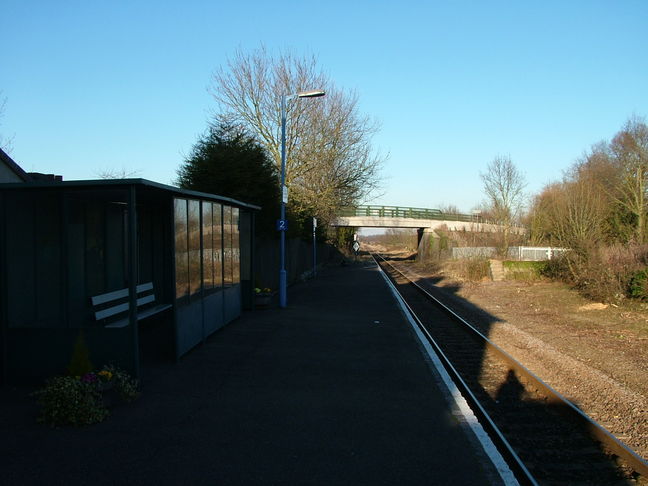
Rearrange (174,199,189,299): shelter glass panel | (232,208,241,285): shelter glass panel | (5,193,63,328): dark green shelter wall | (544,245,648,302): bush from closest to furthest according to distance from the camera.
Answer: (5,193,63,328): dark green shelter wall < (174,199,189,299): shelter glass panel < (232,208,241,285): shelter glass panel < (544,245,648,302): bush

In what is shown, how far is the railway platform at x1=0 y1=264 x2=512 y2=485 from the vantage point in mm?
4516

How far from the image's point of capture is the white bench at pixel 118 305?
29.0 ft

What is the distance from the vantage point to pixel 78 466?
4.61m

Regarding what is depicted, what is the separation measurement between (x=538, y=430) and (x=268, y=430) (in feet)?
10.6

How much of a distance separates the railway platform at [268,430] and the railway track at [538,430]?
594mm

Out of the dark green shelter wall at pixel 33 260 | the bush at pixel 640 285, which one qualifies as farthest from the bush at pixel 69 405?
the bush at pixel 640 285

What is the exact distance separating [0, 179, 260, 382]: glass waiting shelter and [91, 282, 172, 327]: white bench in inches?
1.0

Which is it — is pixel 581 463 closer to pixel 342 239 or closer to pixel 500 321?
pixel 500 321

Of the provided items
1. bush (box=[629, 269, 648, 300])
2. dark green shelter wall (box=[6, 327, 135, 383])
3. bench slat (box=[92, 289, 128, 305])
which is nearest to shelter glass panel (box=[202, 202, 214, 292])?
bench slat (box=[92, 289, 128, 305])

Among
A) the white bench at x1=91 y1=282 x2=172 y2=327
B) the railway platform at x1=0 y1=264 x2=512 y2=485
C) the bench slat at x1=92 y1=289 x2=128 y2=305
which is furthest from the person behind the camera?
the white bench at x1=91 y1=282 x2=172 y2=327

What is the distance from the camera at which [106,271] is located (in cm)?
954

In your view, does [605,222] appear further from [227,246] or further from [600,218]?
[227,246]

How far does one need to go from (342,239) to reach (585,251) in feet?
136

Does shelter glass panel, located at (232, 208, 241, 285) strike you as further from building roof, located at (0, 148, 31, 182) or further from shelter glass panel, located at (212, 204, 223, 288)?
building roof, located at (0, 148, 31, 182)
